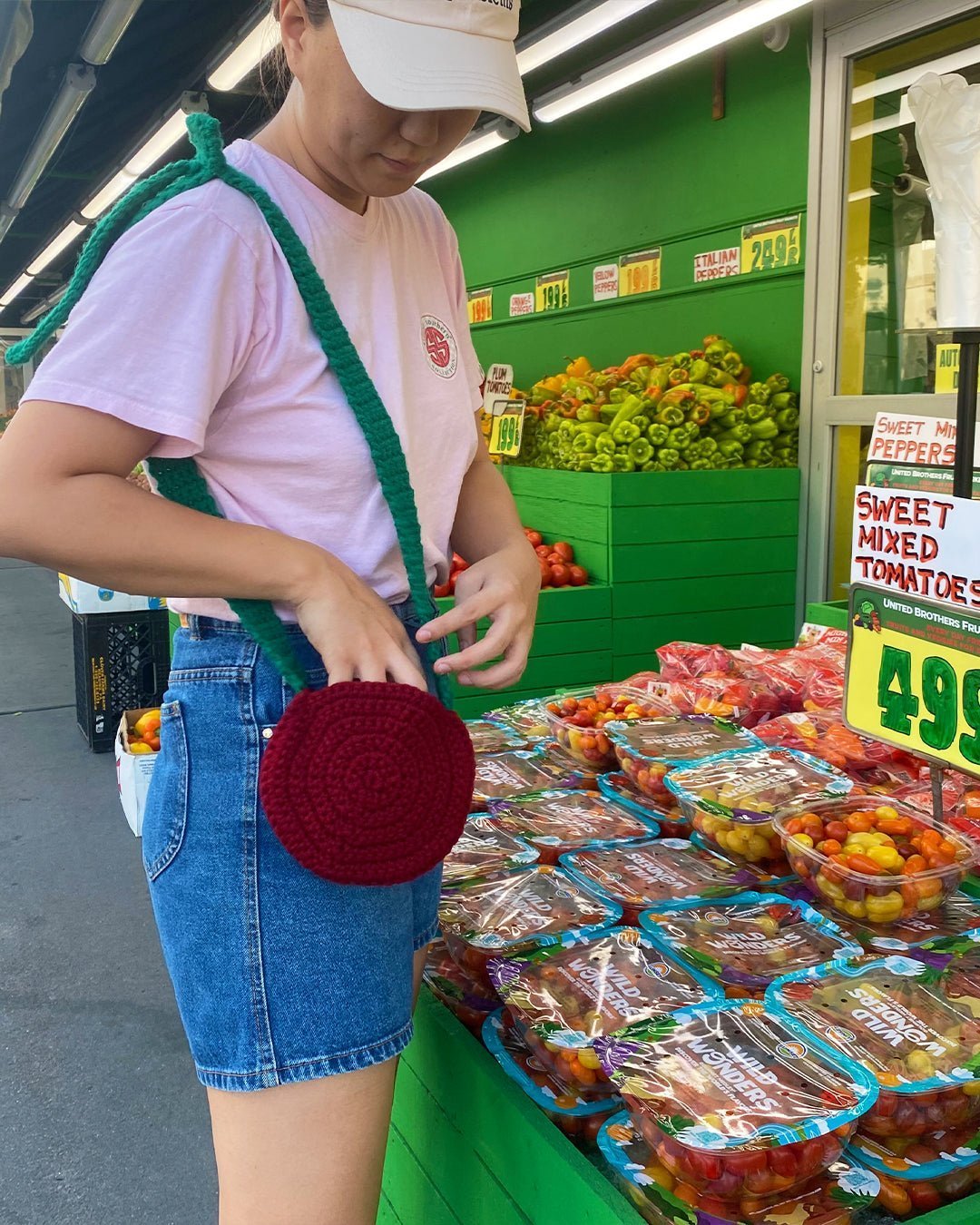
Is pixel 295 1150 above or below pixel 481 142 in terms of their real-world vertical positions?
below

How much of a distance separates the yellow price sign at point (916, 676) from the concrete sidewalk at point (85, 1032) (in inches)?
61.3

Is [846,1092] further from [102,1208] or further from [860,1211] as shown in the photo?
[102,1208]

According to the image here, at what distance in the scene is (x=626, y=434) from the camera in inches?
152

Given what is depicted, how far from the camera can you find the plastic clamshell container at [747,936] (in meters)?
1.24

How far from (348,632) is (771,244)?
382 centimetres

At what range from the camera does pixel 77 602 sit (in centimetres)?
471

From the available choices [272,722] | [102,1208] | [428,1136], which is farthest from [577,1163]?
[102,1208]

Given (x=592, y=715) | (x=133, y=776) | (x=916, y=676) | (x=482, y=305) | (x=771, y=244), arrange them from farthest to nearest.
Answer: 1. (x=482, y=305)
2. (x=771, y=244)
3. (x=133, y=776)
4. (x=592, y=715)
5. (x=916, y=676)

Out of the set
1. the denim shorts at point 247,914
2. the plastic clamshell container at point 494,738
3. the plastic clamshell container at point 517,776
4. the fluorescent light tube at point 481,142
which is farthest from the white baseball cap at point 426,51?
the fluorescent light tube at point 481,142

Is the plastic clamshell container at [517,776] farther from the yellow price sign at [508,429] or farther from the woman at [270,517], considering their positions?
the yellow price sign at [508,429]

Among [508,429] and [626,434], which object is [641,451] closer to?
[626,434]

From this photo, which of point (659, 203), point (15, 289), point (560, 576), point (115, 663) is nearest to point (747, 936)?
point (560, 576)

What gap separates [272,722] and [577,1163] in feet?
1.75

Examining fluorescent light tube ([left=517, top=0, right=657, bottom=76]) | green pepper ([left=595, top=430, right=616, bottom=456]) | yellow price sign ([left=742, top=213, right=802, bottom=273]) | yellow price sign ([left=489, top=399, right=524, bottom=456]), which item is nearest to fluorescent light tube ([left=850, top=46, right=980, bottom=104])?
yellow price sign ([left=742, top=213, right=802, bottom=273])
